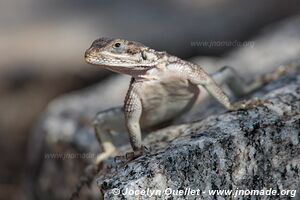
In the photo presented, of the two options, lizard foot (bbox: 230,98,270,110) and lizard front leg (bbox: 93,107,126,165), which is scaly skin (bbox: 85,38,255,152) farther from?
lizard front leg (bbox: 93,107,126,165)

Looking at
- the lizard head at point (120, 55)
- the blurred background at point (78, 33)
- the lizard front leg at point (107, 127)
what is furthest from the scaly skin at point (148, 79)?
the blurred background at point (78, 33)

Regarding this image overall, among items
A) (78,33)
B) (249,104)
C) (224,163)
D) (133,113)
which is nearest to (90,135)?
(133,113)

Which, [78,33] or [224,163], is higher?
[78,33]

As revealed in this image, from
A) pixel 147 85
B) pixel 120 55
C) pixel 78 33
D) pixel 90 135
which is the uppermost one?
pixel 78 33

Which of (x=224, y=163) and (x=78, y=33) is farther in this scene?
(x=78, y=33)

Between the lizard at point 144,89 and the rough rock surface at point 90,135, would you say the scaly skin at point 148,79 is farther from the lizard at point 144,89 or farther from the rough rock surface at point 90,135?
the rough rock surface at point 90,135

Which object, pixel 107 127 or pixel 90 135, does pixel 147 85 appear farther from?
pixel 90 135

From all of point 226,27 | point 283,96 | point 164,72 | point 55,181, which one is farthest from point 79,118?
point 226,27

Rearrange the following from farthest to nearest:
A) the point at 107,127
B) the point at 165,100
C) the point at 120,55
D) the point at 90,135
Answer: the point at 90,135 → the point at 107,127 → the point at 165,100 → the point at 120,55
